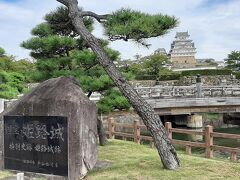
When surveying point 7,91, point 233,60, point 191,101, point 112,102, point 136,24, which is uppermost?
point 233,60

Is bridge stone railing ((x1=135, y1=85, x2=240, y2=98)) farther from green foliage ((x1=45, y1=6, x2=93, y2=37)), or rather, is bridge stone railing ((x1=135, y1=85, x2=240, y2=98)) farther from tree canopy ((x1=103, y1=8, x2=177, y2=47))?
tree canopy ((x1=103, y1=8, x2=177, y2=47))

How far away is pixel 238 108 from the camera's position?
25.2 metres


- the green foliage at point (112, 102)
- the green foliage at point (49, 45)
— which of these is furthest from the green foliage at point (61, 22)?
the green foliage at point (112, 102)

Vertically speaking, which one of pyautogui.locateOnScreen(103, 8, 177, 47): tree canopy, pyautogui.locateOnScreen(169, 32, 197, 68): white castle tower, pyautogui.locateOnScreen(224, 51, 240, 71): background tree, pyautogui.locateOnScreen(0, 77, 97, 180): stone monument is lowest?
pyautogui.locateOnScreen(0, 77, 97, 180): stone monument

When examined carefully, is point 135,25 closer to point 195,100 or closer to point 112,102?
point 112,102

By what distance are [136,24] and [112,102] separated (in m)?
4.88

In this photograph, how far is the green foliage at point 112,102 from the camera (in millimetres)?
12312

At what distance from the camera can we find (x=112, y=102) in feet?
40.4

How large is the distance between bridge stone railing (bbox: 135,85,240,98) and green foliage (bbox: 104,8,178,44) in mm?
18361

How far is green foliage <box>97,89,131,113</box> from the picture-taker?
12.3 m

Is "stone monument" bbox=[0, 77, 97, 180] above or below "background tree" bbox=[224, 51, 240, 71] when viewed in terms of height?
below

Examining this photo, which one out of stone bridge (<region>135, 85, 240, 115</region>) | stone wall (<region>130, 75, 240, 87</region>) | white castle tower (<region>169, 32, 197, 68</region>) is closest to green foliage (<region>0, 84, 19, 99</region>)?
stone bridge (<region>135, 85, 240, 115</region>)

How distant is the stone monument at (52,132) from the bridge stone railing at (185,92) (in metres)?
18.1

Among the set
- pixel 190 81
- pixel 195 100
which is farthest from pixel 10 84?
pixel 190 81
